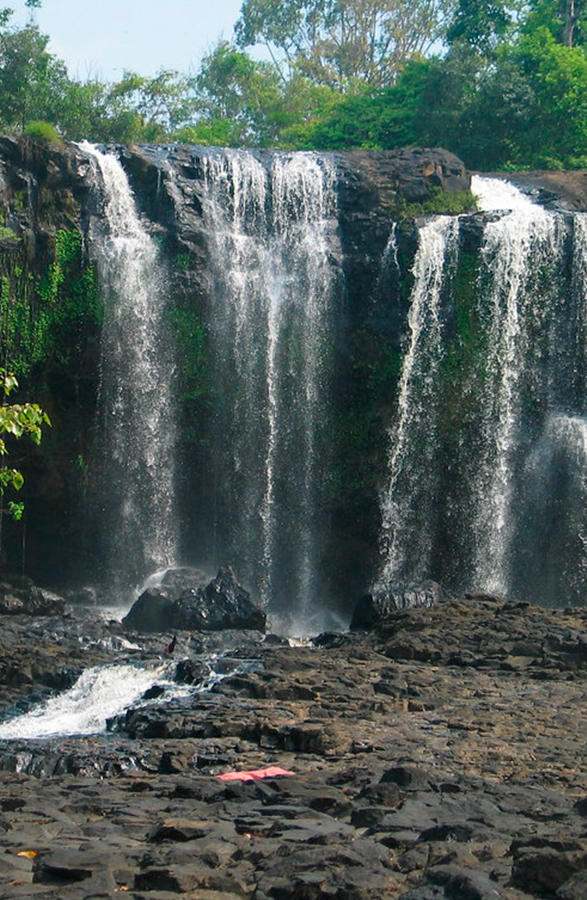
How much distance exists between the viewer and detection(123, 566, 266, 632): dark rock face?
1031 inches

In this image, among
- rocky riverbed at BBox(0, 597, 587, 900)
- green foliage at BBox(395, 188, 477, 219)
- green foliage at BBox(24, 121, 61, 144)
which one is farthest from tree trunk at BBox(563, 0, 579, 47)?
rocky riverbed at BBox(0, 597, 587, 900)

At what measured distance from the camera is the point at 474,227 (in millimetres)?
32406

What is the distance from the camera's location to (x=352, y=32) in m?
59.9

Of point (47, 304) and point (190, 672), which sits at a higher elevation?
point (47, 304)

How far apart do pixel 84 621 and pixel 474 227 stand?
46.0ft

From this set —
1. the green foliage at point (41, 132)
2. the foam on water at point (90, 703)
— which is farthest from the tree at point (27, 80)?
the foam on water at point (90, 703)

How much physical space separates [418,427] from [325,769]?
19.0m

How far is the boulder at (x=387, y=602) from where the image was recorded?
1011 inches

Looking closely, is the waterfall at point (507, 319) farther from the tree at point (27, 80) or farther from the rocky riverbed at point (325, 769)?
the tree at point (27, 80)

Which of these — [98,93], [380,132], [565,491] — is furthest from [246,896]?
[98,93]

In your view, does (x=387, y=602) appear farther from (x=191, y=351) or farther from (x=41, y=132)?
(x=41, y=132)

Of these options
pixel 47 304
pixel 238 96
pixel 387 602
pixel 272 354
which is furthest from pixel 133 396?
pixel 238 96

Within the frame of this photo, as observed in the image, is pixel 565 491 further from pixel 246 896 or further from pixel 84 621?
pixel 246 896

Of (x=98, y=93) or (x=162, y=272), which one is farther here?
(x=98, y=93)
